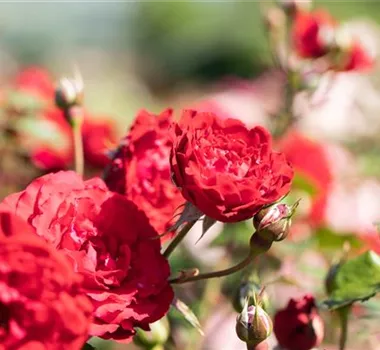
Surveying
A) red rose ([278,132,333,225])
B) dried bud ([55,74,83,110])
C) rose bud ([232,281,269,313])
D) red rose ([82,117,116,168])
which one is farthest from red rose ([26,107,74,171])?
rose bud ([232,281,269,313])

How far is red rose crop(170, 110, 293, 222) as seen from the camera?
76cm

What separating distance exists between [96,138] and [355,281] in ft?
2.01

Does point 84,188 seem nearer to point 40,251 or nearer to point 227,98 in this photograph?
point 40,251

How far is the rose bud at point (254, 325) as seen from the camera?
0.81m

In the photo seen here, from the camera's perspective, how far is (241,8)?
982 centimetres

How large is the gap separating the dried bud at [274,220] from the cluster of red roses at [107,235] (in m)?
0.03

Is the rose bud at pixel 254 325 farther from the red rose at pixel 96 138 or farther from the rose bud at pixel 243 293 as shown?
the red rose at pixel 96 138

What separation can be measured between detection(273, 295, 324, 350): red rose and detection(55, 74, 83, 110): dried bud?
351 millimetres

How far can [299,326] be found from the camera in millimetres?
958

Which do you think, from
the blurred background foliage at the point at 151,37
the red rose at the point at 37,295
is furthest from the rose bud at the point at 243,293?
the blurred background foliage at the point at 151,37

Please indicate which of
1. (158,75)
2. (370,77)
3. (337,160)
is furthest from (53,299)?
(158,75)

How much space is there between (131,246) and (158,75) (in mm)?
7736

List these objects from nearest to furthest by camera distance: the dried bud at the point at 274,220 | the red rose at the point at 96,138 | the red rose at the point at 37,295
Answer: the red rose at the point at 37,295, the dried bud at the point at 274,220, the red rose at the point at 96,138

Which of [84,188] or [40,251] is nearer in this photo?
[40,251]
